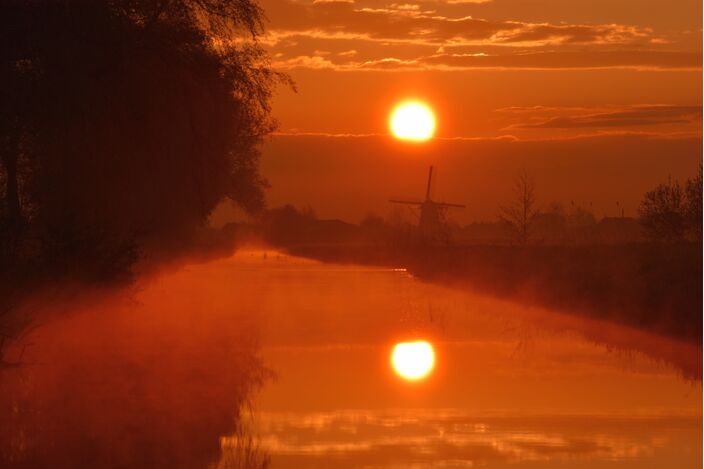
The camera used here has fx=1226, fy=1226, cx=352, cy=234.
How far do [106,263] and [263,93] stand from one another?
22.8 feet

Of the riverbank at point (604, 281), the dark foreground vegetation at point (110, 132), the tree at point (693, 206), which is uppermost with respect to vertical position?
the tree at point (693, 206)

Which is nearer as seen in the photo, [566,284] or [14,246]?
[14,246]

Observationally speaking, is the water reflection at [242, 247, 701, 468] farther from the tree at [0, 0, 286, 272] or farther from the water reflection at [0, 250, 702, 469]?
the tree at [0, 0, 286, 272]

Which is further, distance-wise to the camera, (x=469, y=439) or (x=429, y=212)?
(x=429, y=212)

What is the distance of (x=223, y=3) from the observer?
21.0 metres

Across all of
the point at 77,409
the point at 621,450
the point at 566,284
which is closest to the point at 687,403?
the point at 621,450

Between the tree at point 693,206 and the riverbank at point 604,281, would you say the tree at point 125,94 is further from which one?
the tree at point 693,206

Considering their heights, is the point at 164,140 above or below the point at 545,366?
above

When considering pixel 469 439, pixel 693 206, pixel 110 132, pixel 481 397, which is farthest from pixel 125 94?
pixel 693 206

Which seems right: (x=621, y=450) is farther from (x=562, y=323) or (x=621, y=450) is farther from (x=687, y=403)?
(x=562, y=323)

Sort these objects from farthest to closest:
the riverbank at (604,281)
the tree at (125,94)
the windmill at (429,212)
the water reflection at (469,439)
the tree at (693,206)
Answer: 1. the windmill at (429,212)
2. the tree at (693,206)
3. the riverbank at (604,281)
4. the tree at (125,94)
5. the water reflection at (469,439)

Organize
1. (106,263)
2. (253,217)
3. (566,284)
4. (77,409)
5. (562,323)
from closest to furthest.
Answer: (77,409), (106,263), (562,323), (566,284), (253,217)

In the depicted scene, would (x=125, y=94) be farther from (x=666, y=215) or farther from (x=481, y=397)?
(x=666, y=215)

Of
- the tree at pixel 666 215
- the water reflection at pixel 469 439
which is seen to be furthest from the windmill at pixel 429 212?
the water reflection at pixel 469 439
